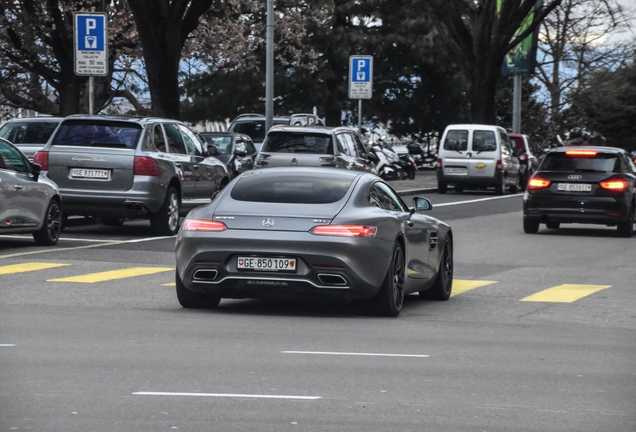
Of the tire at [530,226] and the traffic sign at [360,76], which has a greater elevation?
the traffic sign at [360,76]

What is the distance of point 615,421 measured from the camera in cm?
590

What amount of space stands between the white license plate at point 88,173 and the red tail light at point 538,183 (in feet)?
23.9

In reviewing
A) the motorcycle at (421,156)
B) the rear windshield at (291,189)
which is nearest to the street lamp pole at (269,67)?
the rear windshield at (291,189)

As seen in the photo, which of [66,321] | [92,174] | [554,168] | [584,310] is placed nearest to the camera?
[66,321]

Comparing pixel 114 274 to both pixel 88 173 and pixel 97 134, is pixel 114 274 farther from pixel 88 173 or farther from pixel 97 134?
pixel 97 134

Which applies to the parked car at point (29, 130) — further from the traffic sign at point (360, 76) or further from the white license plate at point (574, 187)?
the traffic sign at point (360, 76)

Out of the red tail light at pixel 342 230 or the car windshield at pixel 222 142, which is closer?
the red tail light at pixel 342 230

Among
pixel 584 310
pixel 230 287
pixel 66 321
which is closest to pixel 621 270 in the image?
pixel 584 310

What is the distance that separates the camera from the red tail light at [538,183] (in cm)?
2016

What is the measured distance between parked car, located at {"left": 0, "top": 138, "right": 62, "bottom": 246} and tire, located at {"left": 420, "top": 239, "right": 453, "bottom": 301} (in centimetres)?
603

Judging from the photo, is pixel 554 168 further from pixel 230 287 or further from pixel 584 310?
pixel 230 287

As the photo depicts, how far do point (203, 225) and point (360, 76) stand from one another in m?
21.6

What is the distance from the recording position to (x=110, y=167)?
1736cm

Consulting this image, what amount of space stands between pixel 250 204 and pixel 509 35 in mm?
30197
